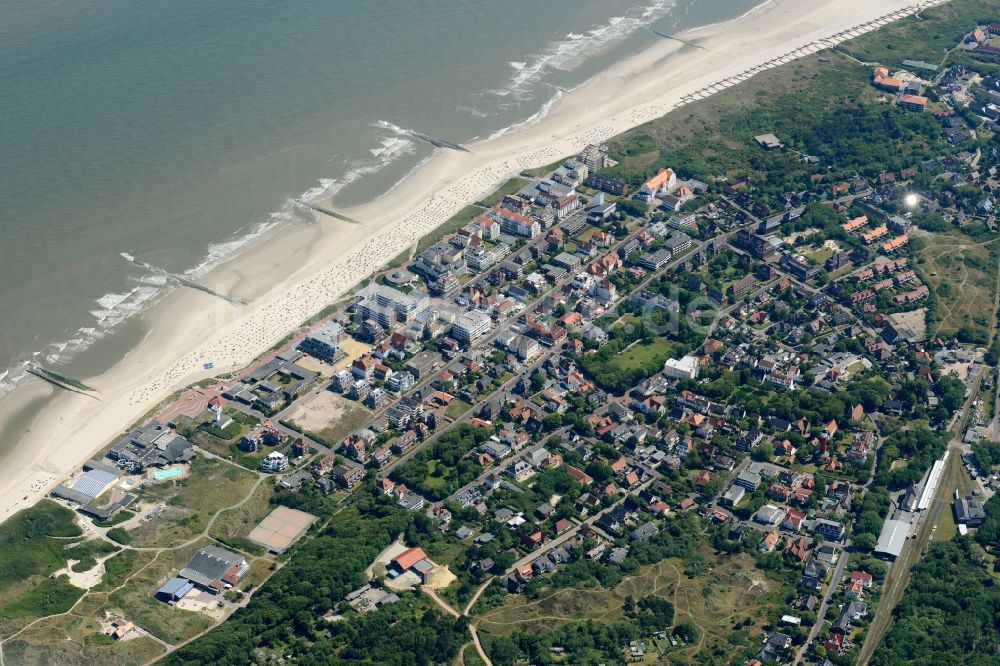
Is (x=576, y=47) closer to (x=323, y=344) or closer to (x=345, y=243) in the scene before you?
(x=345, y=243)

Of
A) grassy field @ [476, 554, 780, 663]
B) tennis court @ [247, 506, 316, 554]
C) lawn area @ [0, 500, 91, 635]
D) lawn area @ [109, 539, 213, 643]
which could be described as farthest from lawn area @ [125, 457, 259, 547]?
grassy field @ [476, 554, 780, 663]

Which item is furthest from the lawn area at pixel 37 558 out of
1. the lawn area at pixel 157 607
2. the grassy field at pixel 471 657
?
the grassy field at pixel 471 657

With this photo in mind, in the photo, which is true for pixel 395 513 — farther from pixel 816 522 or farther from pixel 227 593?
pixel 816 522

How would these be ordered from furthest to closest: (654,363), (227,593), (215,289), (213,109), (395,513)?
(213,109)
(215,289)
(654,363)
(395,513)
(227,593)

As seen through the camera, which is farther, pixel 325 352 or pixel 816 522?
pixel 325 352

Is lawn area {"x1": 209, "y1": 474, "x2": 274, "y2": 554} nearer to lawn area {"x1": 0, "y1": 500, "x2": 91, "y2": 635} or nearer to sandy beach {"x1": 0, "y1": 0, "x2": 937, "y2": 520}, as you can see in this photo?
lawn area {"x1": 0, "y1": 500, "x2": 91, "y2": 635}

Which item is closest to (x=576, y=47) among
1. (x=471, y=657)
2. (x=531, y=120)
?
(x=531, y=120)

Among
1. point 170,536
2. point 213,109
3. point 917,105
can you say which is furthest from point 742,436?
point 213,109
